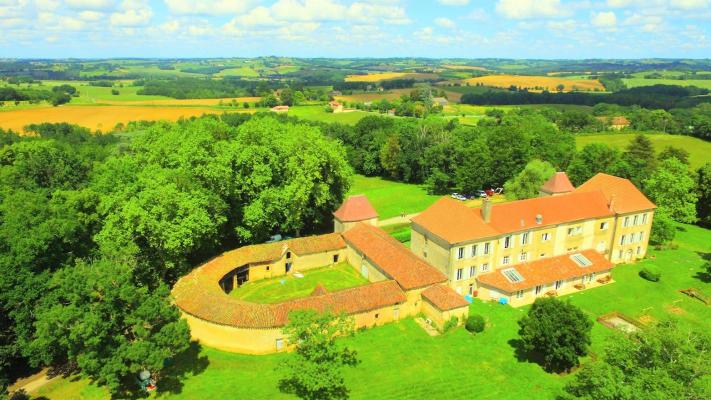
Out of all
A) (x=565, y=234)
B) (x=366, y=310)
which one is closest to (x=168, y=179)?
(x=366, y=310)

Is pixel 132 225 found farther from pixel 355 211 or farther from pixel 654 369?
pixel 654 369

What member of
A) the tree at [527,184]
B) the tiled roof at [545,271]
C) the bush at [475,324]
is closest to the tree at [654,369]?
the bush at [475,324]

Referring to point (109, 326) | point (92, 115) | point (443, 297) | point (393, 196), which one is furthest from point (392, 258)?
point (92, 115)

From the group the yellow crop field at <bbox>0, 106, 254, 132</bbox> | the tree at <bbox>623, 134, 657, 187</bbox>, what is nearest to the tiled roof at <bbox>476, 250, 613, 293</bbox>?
the tree at <bbox>623, 134, 657, 187</bbox>

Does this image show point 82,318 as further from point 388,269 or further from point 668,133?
point 668,133

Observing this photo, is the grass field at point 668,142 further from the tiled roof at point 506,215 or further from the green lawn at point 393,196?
the tiled roof at point 506,215
